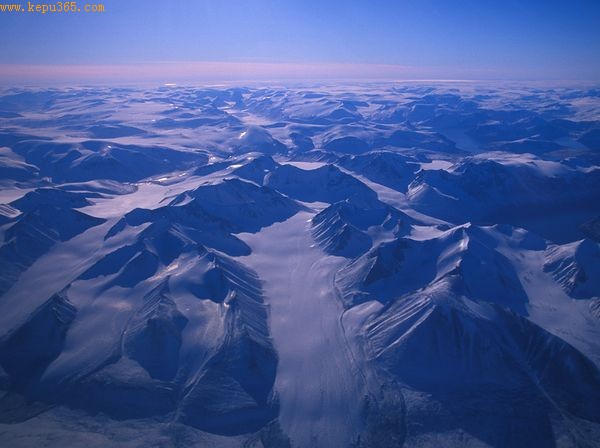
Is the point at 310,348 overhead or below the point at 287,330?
overhead

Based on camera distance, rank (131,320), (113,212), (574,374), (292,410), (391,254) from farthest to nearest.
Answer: (113,212)
(391,254)
(131,320)
(574,374)
(292,410)

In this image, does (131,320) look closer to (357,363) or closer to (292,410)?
(292,410)

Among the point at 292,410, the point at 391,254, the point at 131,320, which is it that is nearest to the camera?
the point at 292,410

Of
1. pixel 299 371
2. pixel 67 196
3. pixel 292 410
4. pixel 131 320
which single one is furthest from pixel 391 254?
pixel 67 196

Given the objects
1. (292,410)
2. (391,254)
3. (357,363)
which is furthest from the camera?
(391,254)

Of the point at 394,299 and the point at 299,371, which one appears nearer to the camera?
the point at 299,371

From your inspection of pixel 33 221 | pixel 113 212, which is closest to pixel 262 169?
pixel 113 212

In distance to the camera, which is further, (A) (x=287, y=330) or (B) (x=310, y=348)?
(A) (x=287, y=330)

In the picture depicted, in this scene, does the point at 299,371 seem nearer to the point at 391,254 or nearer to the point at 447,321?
the point at 447,321

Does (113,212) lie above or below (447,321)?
below
